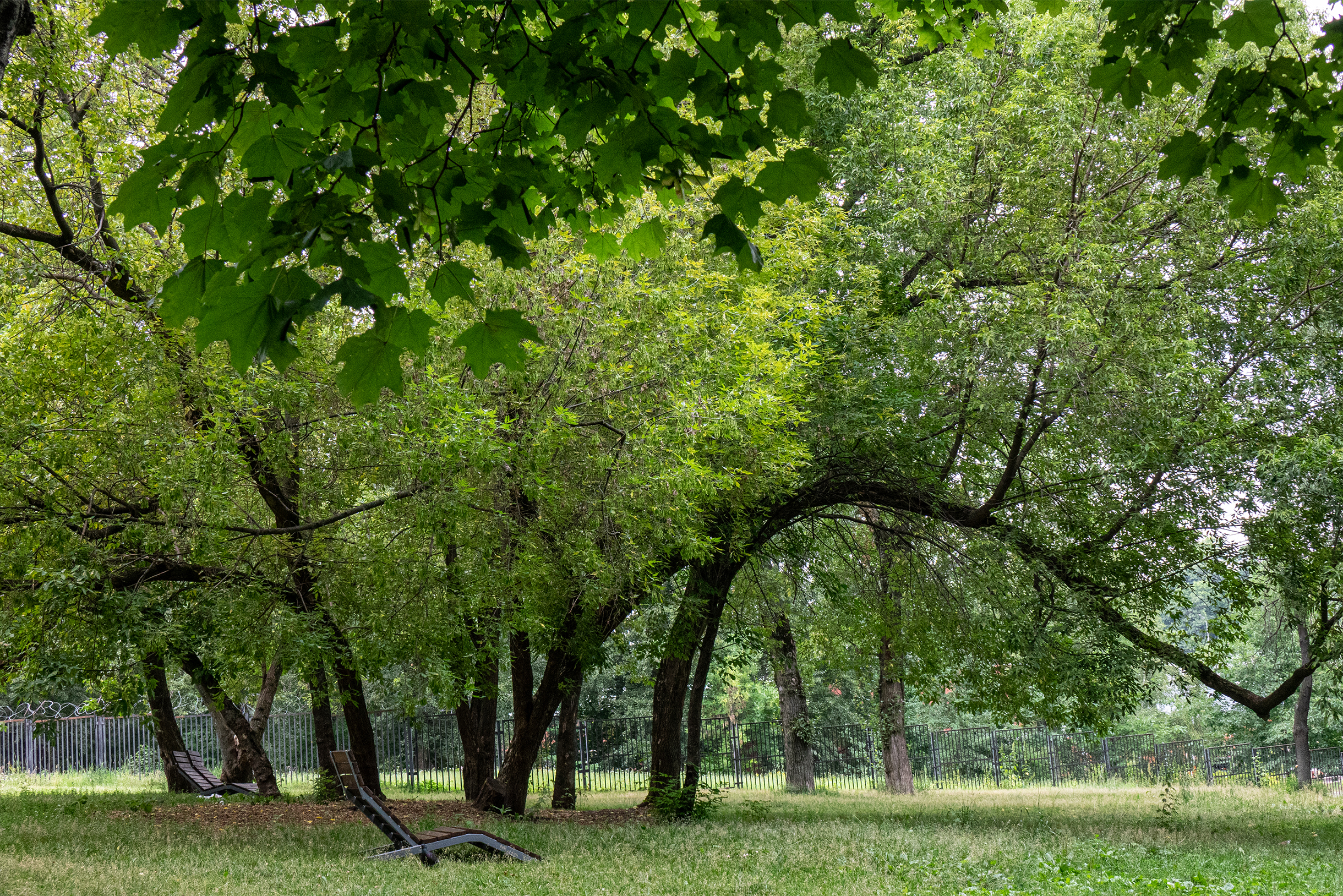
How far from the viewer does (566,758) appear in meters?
16.2

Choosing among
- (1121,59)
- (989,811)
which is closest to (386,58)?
(1121,59)

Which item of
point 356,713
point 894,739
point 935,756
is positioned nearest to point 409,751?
point 356,713

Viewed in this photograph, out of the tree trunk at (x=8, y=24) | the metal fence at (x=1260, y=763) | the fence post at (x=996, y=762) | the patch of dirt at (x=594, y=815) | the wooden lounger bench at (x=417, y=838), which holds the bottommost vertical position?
the metal fence at (x=1260, y=763)

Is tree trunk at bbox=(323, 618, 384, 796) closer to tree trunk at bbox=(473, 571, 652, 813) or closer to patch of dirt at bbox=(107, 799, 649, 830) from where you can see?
patch of dirt at bbox=(107, 799, 649, 830)

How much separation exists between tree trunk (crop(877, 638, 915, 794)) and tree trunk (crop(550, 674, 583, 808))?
6041 millimetres

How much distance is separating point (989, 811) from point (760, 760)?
9443 mm

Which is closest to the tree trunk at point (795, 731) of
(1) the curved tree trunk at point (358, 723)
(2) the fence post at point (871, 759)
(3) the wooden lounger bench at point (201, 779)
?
(2) the fence post at point (871, 759)

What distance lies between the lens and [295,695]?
29094mm

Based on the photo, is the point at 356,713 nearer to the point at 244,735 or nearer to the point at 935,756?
the point at 244,735

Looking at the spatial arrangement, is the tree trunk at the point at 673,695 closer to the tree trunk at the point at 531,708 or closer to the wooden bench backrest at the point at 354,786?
the tree trunk at the point at 531,708

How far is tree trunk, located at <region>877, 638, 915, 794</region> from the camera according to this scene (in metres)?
18.6

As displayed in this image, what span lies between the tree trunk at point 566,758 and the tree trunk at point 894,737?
6041 millimetres

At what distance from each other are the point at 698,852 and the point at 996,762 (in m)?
19.4

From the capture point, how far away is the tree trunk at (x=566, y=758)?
15.6 metres
